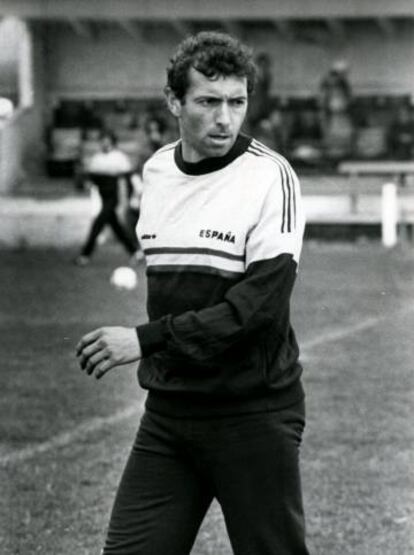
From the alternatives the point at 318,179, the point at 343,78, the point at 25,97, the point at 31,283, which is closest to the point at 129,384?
the point at 31,283

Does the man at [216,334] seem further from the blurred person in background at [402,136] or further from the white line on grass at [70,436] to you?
the blurred person in background at [402,136]

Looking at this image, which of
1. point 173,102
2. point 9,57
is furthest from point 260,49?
point 173,102

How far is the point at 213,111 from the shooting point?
4.16 m

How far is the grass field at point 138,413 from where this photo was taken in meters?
7.03

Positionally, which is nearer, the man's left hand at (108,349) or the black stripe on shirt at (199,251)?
the man's left hand at (108,349)

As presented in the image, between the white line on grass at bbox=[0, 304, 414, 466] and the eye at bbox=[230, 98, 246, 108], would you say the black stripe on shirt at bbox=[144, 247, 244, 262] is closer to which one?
the eye at bbox=[230, 98, 246, 108]

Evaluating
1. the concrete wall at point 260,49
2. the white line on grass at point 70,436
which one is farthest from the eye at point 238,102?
the concrete wall at point 260,49

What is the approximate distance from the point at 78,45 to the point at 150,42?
6.47ft

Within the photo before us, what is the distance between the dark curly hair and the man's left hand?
730mm

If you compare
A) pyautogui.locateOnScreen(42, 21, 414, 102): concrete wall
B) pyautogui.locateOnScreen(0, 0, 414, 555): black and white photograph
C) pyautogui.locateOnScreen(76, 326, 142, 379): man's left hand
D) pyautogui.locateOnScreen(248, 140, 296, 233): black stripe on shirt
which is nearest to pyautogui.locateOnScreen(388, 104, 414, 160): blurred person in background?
pyautogui.locateOnScreen(42, 21, 414, 102): concrete wall

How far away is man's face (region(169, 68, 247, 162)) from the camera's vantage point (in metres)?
4.16

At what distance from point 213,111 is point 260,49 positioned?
37137 mm

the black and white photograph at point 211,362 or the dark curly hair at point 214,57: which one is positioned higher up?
the dark curly hair at point 214,57

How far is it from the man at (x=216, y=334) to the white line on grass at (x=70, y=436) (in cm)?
427
